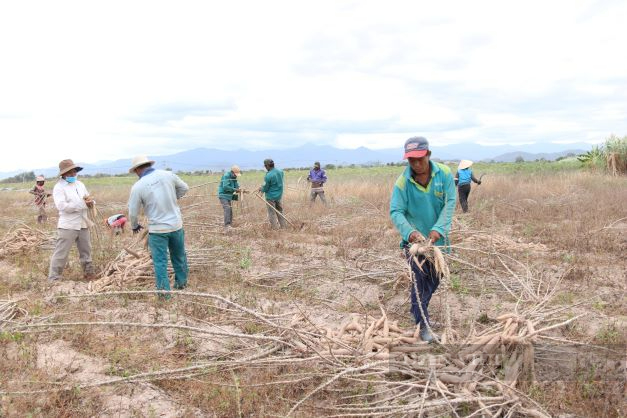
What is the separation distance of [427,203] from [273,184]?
582 centimetres

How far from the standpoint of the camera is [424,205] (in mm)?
3346

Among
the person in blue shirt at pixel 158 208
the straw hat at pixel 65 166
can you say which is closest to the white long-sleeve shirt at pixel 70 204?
the straw hat at pixel 65 166

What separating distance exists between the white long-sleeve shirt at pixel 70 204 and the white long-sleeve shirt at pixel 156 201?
1180 millimetres

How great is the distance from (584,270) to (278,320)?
13.4ft

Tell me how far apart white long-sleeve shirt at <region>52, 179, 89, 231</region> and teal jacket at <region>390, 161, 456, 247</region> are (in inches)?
160

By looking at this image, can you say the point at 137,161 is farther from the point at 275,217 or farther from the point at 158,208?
the point at 275,217

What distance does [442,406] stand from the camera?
2.54m

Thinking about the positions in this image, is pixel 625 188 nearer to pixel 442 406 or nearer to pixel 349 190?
pixel 349 190

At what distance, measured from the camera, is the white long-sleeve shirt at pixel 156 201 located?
4.59 meters

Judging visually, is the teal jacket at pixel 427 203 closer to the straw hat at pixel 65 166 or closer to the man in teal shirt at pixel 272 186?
the straw hat at pixel 65 166

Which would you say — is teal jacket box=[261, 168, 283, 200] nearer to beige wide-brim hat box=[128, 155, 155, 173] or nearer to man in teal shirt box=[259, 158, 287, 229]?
man in teal shirt box=[259, 158, 287, 229]

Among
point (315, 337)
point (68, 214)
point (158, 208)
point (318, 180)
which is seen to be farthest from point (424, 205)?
point (318, 180)

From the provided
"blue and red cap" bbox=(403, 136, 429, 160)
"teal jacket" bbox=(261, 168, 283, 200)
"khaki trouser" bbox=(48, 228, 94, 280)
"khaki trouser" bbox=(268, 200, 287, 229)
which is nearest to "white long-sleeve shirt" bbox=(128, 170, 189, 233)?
"khaki trouser" bbox=(48, 228, 94, 280)

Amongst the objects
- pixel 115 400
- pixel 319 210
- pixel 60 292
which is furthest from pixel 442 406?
pixel 319 210
